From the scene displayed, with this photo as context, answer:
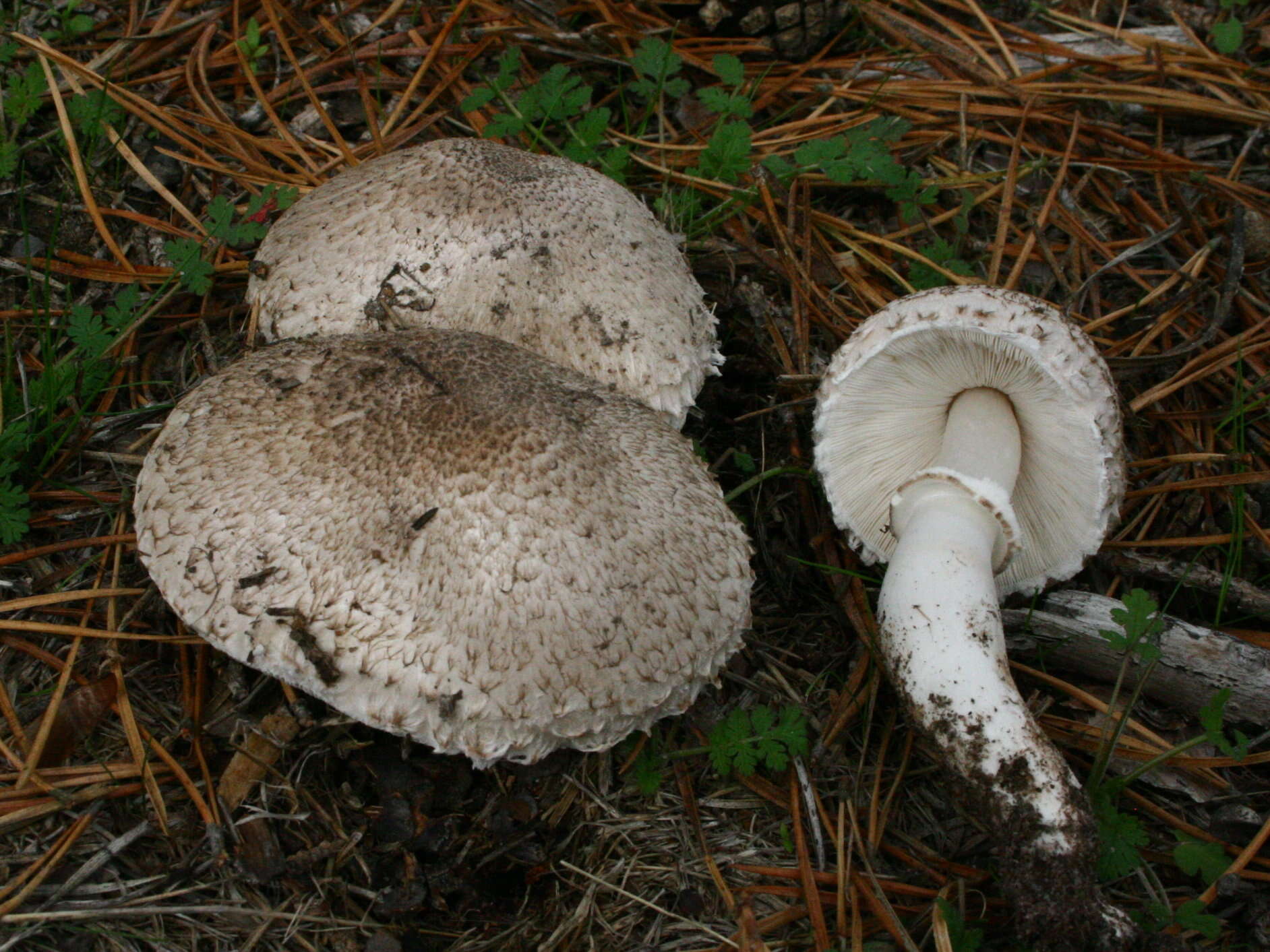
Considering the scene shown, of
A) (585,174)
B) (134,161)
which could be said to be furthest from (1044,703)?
(134,161)

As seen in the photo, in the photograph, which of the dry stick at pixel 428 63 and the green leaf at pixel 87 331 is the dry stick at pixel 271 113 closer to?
the dry stick at pixel 428 63

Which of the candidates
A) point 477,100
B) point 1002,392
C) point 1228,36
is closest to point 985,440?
point 1002,392

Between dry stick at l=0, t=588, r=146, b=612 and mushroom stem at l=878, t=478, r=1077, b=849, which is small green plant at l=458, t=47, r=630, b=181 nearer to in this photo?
mushroom stem at l=878, t=478, r=1077, b=849

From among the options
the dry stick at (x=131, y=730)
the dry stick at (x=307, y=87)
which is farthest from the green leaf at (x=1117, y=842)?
the dry stick at (x=307, y=87)

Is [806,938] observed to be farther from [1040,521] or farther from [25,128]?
[25,128]

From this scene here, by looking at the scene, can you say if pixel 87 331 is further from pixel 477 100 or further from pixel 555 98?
A: pixel 555 98

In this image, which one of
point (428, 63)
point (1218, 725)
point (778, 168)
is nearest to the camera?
point (1218, 725)

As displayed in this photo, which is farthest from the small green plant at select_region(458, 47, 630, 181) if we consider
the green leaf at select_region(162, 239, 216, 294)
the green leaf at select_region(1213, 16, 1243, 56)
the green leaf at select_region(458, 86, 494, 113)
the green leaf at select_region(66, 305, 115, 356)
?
the green leaf at select_region(1213, 16, 1243, 56)
